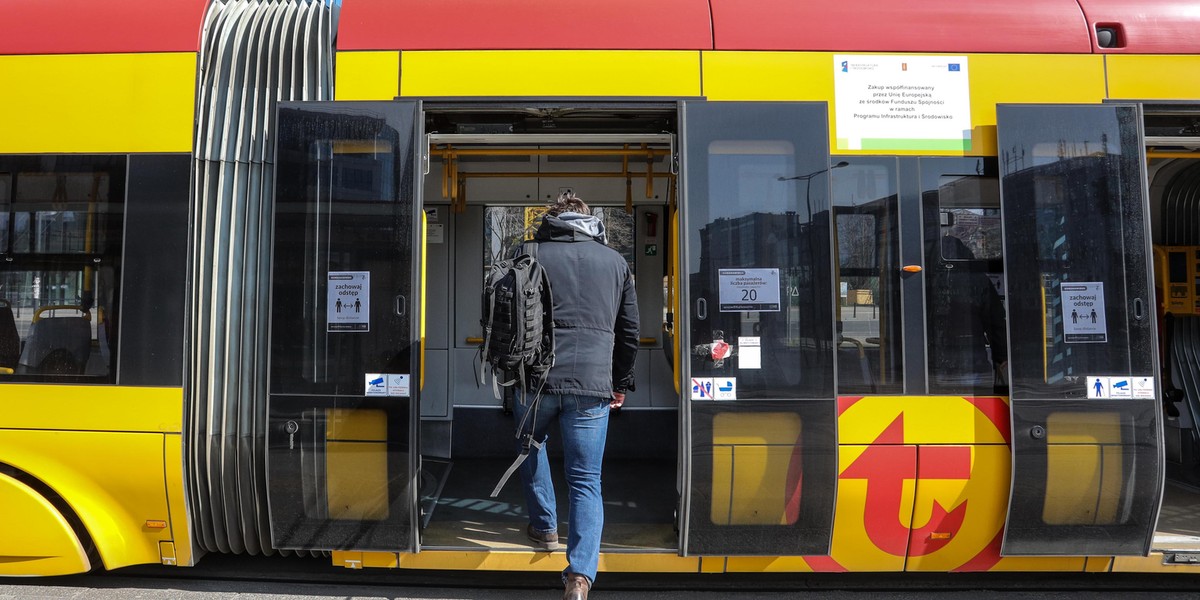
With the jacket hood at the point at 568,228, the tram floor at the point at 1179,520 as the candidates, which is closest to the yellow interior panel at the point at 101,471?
the jacket hood at the point at 568,228

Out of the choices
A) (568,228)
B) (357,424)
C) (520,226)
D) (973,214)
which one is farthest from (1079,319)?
(520,226)

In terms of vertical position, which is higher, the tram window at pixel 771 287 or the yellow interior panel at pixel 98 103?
the yellow interior panel at pixel 98 103

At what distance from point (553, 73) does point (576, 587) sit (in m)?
2.46

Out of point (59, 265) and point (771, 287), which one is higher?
point (59, 265)

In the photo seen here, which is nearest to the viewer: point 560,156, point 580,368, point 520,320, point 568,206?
point 520,320

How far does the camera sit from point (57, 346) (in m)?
3.31

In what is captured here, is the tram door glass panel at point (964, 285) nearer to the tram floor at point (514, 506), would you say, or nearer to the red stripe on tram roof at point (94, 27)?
the tram floor at point (514, 506)

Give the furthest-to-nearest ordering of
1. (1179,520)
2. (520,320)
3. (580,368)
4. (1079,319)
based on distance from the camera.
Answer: (1179,520) < (1079,319) < (580,368) < (520,320)

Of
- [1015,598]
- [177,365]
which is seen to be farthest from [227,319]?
[1015,598]

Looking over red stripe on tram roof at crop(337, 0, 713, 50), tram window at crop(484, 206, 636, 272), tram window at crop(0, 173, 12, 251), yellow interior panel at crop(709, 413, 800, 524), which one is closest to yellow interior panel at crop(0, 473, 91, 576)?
tram window at crop(0, 173, 12, 251)

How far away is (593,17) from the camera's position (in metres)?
3.37

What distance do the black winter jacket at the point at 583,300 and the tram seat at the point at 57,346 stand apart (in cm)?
232

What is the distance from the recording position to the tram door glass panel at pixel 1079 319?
10.4 feet

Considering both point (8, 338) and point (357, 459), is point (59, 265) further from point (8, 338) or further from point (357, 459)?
point (357, 459)
